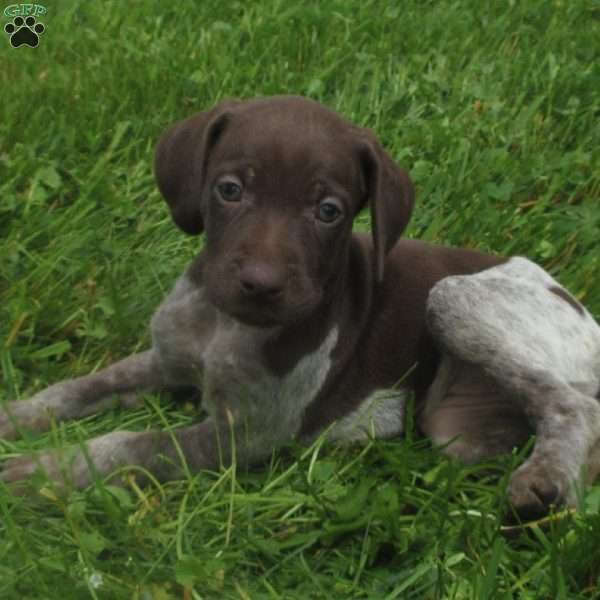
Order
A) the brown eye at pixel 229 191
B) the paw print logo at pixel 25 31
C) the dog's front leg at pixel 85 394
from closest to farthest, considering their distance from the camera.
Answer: the brown eye at pixel 229 191 < the dog's front leg at pixel 85 394 < the paw print logo at pixel 25 31

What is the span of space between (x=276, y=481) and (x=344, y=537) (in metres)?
0.41

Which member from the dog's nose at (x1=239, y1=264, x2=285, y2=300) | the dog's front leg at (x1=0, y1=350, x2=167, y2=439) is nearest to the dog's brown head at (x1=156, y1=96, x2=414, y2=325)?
the dog's nose at (x1=239, y1=264, x2=285, y2=300)

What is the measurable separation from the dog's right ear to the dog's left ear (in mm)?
576

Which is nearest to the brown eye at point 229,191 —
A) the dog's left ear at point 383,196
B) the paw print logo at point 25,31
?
the dog's left ear at point 383,196

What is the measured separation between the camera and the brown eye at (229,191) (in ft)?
14.4

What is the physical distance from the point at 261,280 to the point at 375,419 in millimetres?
1195

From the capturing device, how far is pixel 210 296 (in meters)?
4.47

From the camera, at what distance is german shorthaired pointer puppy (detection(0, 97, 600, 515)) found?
4.38m

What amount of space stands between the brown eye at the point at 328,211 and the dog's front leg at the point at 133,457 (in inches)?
37.4

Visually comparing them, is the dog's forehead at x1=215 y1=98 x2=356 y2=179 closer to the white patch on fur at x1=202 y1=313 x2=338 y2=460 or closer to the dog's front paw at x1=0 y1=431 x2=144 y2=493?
the white patch on fur at x1=202 y1=313 x2=338 y2=460

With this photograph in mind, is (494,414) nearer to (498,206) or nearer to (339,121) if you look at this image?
(339,121)

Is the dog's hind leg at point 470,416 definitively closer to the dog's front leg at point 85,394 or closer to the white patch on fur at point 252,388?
the white patch on fur at point 252,388

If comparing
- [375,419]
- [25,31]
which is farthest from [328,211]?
[25,31]

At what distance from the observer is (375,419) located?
512 cm
